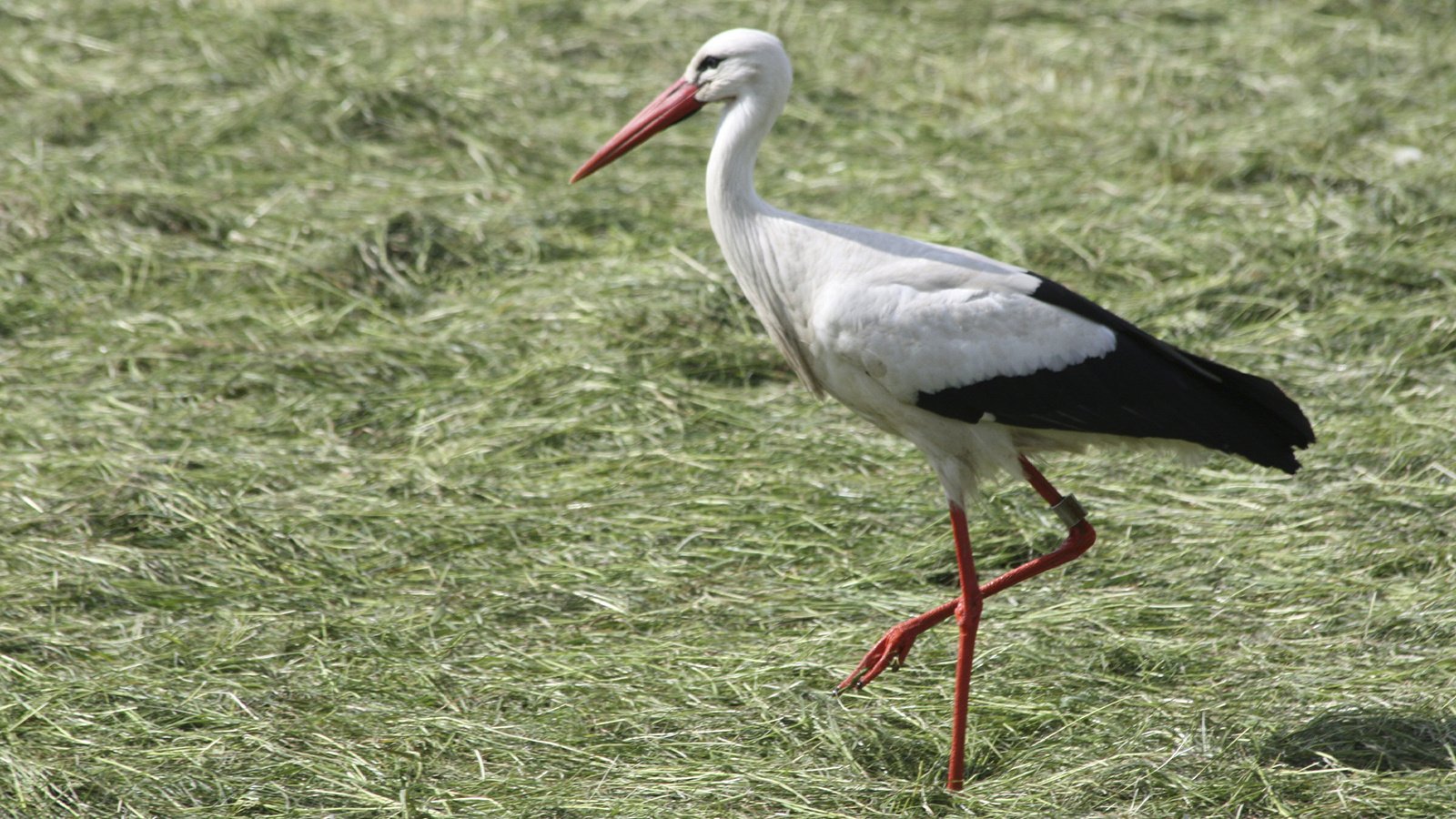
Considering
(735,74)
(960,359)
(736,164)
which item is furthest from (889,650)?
(735,74)

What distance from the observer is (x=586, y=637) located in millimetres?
3982

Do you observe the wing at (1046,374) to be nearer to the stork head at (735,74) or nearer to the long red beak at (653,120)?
the stork head at (735,74)

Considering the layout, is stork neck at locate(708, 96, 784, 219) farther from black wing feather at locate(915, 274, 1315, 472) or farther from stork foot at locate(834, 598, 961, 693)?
stork foot at locate(834, 598, 961, 693)

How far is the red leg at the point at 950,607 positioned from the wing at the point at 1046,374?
0.21 meters

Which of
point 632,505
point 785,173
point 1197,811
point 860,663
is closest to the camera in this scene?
point 1197,811

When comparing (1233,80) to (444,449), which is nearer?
(444,449)

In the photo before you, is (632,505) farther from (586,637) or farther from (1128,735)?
(1128,735)

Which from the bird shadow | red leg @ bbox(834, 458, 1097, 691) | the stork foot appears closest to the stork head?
red leg @ bbox(834, 458, 1097, 691)

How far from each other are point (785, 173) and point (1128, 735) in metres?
3.98

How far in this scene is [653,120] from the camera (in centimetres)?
408

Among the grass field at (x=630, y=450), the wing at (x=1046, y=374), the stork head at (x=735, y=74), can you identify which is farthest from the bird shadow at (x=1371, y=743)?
the stork head at (x=735, y=74)

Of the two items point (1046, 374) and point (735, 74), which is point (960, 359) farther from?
point (735, 74)

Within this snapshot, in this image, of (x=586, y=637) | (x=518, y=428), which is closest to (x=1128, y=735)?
(x=586, y=637)

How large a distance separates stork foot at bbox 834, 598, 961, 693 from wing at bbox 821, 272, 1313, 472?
1.60 ft
